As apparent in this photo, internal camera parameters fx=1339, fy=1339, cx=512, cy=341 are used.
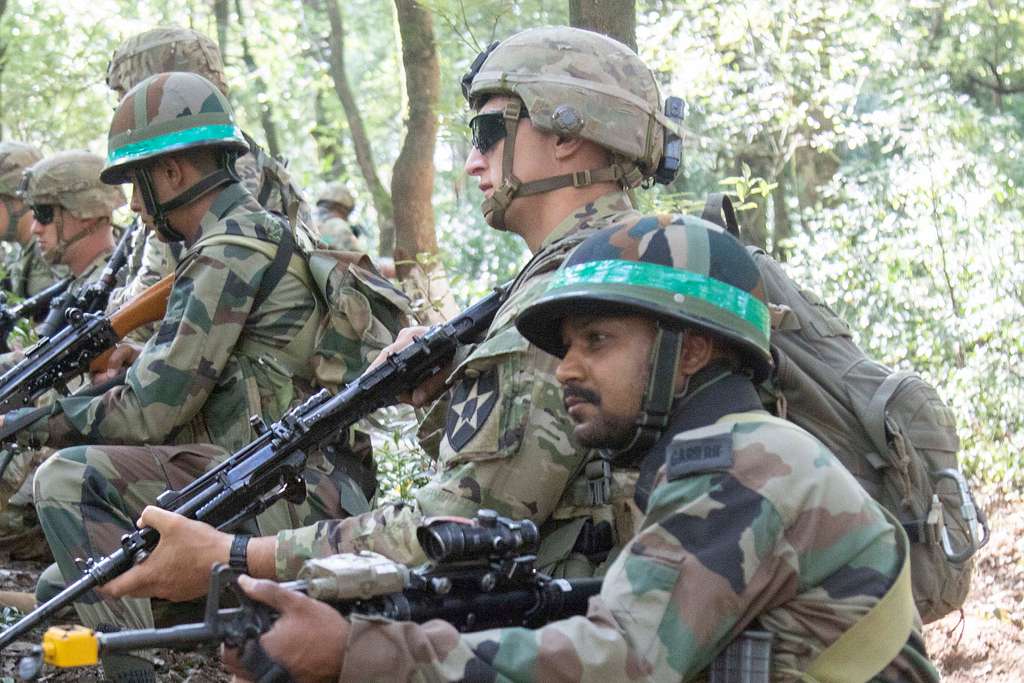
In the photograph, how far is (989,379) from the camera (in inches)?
372

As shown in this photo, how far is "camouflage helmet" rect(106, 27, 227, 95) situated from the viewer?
830 cm

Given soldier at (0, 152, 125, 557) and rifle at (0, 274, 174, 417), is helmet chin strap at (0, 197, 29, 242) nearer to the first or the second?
soldier at (0, 152, 125, 557)

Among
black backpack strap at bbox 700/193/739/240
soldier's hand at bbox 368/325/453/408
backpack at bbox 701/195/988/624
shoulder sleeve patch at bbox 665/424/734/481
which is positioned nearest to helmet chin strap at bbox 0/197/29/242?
soldier's hand at bbox 368/325/453/408

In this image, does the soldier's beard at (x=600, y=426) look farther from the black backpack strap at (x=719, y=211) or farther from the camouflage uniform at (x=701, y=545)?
the black backpack strap at (x=719, y=211)

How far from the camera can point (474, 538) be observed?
2639 mm

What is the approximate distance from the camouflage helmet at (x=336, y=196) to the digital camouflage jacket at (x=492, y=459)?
12.8m

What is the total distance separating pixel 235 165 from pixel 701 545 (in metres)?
4.94

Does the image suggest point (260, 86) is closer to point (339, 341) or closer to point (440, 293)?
point (440, 293)

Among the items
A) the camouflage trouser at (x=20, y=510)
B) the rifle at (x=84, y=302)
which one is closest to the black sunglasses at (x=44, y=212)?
the rifle at (x=84, y=302)

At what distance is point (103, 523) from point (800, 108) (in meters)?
9.18

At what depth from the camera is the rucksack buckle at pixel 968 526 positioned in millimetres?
3553

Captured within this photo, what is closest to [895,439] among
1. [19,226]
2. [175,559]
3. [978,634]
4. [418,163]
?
[175,559]

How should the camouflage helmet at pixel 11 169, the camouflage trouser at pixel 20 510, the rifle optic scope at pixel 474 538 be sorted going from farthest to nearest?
1. the camouflage helmet at pixel 11 169
2. the camouflage trouser at pixel 20 510
3. the rifle optic scope at pixel 474 538

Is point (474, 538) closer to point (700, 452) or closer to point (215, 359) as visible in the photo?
point (700, 452)
